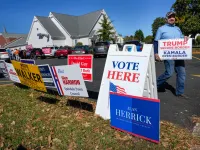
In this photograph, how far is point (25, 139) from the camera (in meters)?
3.94

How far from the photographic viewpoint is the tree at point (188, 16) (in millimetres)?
36750

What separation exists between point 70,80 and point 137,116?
174 centimetres

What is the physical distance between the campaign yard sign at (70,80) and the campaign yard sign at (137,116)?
0.86 meters

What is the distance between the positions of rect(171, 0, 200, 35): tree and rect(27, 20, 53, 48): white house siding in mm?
26197

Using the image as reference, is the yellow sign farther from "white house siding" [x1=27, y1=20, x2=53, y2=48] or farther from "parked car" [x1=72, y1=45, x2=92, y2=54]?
"white house siding" [x1=27, y1=20, x2=53, y2=48]

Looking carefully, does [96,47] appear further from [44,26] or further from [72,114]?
[44,26]

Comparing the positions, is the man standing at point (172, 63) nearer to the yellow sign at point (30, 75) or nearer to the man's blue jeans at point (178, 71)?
the man's blue jeans at point (178, 71)

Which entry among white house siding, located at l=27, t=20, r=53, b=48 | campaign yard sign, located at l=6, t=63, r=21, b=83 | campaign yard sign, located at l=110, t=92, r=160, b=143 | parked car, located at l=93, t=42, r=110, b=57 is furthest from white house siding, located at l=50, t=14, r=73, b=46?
campaign yard sign, located at l=110, t=92, r=160, b=143

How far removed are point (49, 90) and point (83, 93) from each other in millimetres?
3023

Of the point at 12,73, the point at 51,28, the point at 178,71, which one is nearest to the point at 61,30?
the point at 51,28

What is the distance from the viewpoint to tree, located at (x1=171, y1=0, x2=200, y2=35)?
36750 millimetres

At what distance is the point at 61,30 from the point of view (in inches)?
1810

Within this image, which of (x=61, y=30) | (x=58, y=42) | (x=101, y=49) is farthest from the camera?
(x=61, y=30)

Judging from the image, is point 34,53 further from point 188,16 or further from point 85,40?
point 188,16
